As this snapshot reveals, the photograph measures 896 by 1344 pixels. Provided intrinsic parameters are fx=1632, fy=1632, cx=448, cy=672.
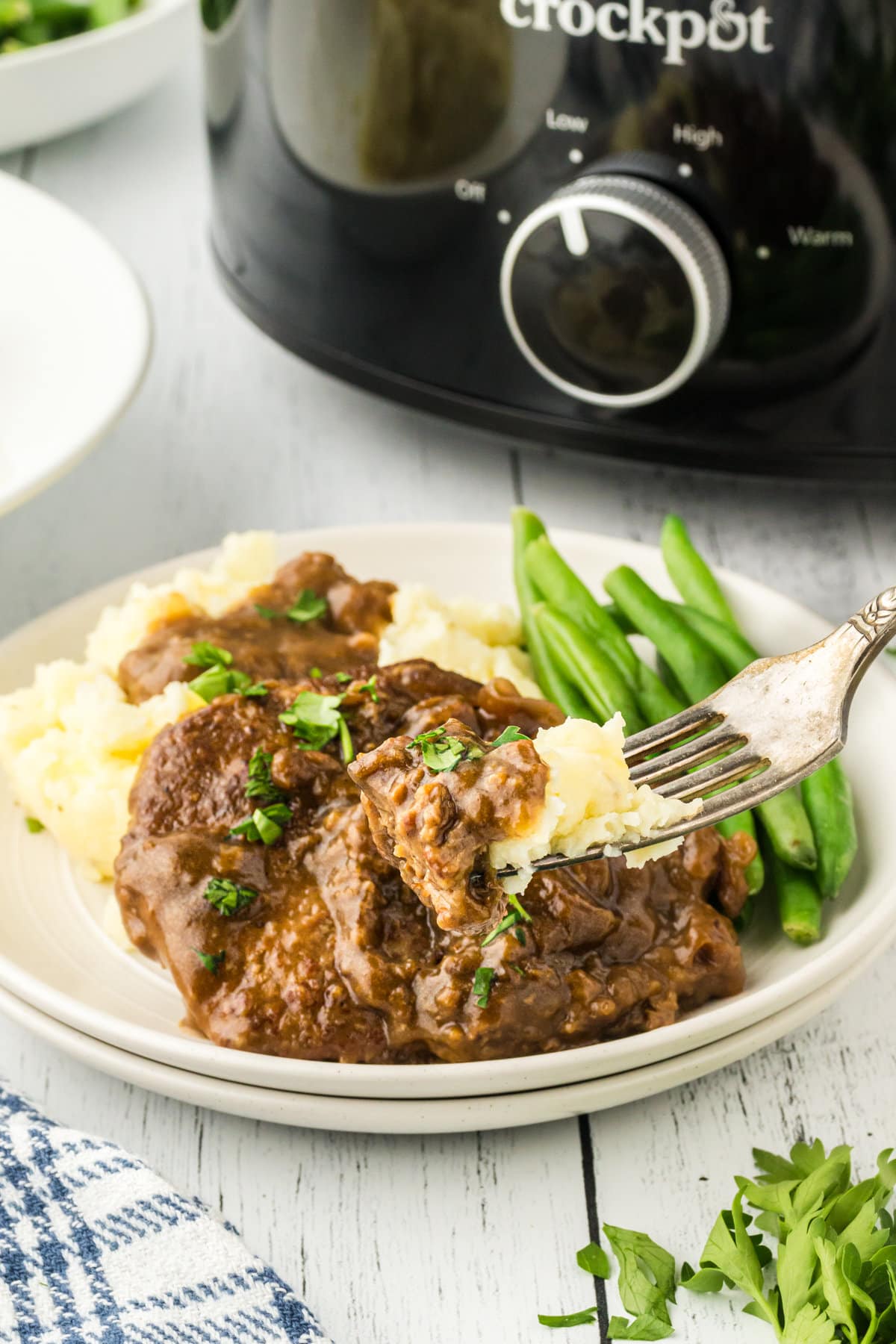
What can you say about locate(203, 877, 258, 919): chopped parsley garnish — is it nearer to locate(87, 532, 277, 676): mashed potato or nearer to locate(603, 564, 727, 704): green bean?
locate(87, 532, 277, 676): mashed potato

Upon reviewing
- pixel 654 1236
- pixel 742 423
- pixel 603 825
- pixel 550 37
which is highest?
pixel 550 37

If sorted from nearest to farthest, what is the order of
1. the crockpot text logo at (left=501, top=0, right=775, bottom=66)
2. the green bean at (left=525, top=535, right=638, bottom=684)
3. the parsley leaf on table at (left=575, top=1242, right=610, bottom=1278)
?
the parsley leaf on table at (left=575, top=1242, right=610, bottom=1278), the crockpot text logo at (left=501, top=0, right=775, bottom=66), the green bean at (left=525, top=535, right=638, bottom=684)

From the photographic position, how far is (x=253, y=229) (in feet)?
10.5

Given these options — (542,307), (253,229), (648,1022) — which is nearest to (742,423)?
(542,307)

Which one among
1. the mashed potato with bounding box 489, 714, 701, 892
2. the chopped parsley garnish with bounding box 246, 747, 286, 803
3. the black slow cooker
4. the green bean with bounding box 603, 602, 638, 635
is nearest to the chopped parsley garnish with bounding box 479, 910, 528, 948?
the mashed potato with bounding box 489, 714, 701, 892

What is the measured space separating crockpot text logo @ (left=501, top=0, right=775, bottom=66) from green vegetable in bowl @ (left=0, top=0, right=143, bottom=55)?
91.6 inches

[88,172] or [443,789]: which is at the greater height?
[443,789]

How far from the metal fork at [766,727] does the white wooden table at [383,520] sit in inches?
18.0

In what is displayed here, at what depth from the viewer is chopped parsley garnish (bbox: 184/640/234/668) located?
2.40m

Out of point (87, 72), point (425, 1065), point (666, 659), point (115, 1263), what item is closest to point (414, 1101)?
point (425, 1065)

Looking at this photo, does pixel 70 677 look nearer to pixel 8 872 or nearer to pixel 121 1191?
pixel 8 872

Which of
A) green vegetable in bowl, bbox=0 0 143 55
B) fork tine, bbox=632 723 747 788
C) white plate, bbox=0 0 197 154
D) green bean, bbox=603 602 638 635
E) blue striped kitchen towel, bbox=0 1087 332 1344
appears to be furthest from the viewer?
green vegetable in bowl, bbox=0 0 143 55

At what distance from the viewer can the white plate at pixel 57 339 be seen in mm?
2879

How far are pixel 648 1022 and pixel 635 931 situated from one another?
0.12m
